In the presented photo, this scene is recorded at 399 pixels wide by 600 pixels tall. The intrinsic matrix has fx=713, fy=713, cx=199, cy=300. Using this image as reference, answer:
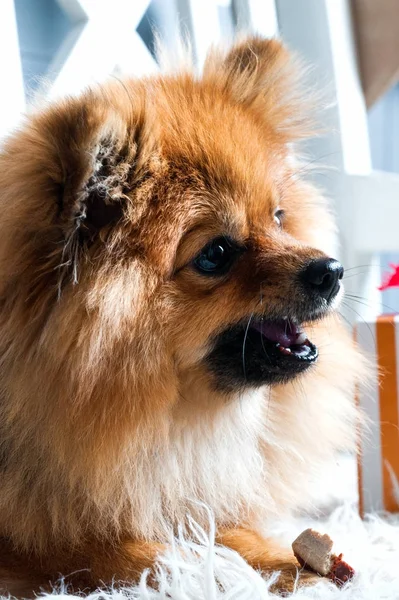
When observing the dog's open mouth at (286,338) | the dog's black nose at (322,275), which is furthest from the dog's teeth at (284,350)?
the dog's black nose at (322,275)

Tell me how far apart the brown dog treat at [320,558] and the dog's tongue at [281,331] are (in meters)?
0.30

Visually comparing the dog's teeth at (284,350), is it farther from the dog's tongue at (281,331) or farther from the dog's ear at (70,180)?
the dog's ear at (70,180)

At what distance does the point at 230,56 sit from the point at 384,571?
3.18 ft

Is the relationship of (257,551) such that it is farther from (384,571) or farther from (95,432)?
(95,432)

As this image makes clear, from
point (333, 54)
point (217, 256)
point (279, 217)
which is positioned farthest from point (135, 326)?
point (333, 54)

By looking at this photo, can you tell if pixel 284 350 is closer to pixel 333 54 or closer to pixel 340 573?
pixel 340 573

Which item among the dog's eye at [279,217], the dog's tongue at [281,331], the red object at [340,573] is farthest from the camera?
the dog's eye at [279,217]

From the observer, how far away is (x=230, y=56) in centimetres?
140

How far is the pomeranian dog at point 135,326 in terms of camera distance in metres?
1.02

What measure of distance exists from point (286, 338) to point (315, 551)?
33cm

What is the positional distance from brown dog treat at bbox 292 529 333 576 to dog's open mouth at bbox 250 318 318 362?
27 centimetres

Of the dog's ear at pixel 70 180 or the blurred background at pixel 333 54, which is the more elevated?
the blurred background at pixel 333 54

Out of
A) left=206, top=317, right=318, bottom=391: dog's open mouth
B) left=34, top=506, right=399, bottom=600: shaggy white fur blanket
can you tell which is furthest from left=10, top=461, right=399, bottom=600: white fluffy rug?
left=206, top=317, right=318, bottom=391: dog's open mouth

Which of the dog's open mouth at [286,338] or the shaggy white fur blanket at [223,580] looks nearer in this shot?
the shaggy white fur blanket at [223,580]
